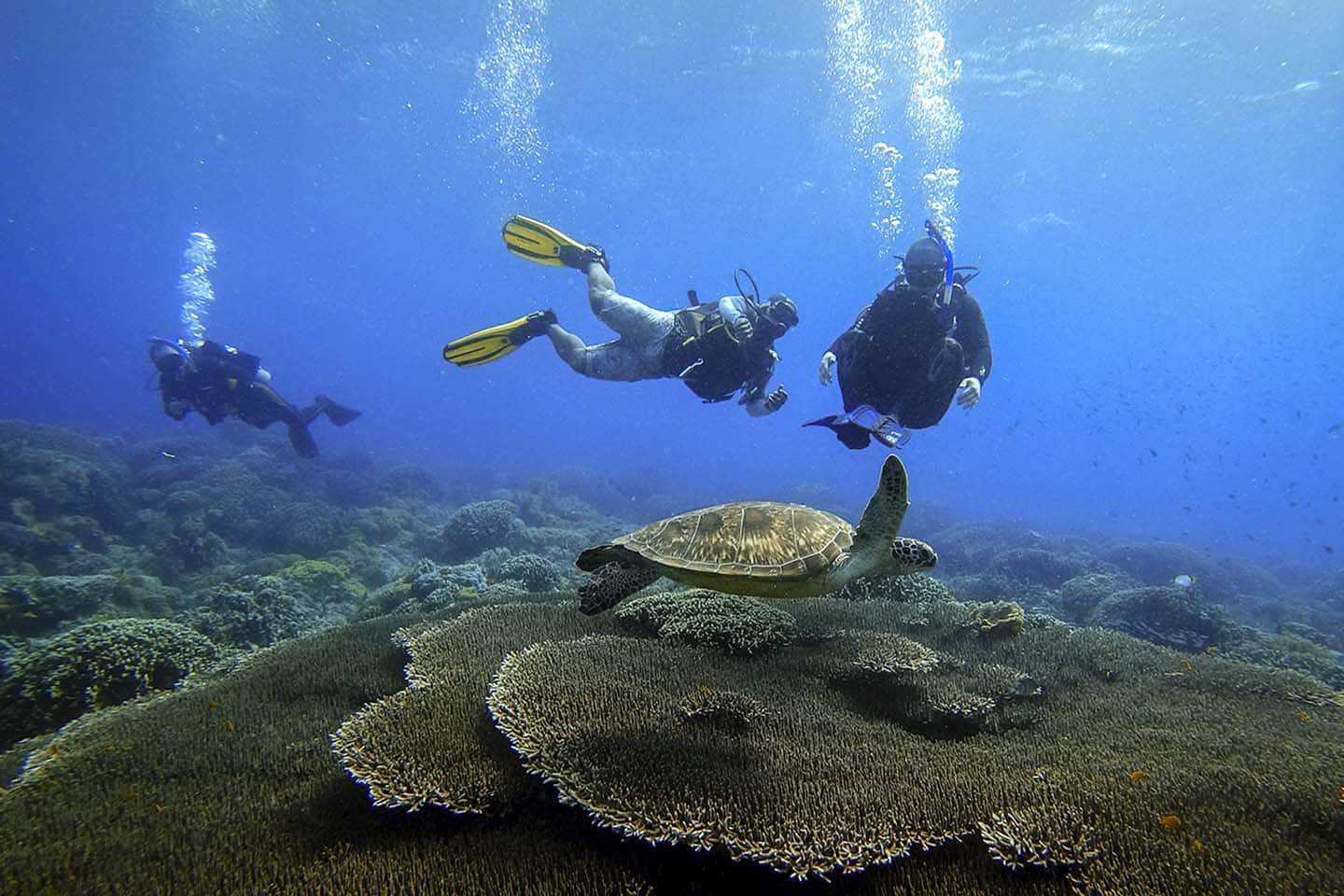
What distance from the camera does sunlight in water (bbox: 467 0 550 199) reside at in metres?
29.9

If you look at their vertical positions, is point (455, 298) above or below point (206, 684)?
above

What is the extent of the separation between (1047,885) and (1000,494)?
70340mm

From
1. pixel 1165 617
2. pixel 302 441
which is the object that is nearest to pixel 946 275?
pixel 1165 617

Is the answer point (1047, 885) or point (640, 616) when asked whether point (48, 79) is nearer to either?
point (640, 616)

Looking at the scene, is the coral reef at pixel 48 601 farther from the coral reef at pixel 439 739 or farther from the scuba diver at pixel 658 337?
the coral reef at pixel 439 739

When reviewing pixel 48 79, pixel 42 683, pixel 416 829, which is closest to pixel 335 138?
pixel 48 79

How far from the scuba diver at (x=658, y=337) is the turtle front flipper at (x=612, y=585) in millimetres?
5282

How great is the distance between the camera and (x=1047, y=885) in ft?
8.51

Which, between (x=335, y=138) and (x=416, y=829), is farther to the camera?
(x=335, y=138)

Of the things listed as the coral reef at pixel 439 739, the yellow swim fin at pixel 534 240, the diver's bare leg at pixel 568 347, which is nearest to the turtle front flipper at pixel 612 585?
the coral reef at pixel 439 739

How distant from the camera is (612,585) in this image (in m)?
4.54

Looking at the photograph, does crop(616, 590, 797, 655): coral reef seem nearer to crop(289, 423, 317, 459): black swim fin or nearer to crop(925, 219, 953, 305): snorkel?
crop(925, 219, 953, 305): snorkel

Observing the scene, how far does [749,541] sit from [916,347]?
18.8ft

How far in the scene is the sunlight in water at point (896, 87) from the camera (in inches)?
1062
